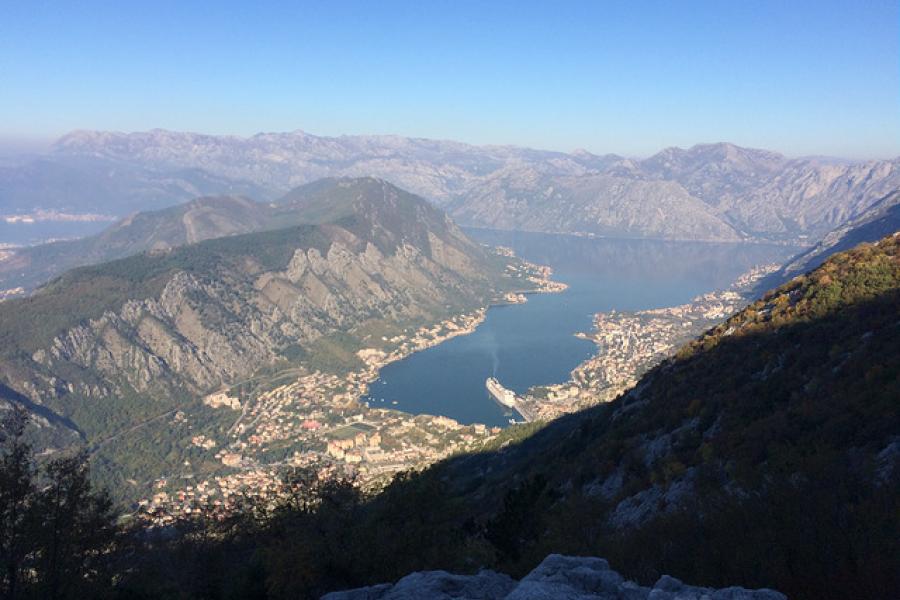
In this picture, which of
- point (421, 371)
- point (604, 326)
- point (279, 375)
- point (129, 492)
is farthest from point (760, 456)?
point (604, 326)

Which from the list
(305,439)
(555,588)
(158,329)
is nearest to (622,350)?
(305,439)

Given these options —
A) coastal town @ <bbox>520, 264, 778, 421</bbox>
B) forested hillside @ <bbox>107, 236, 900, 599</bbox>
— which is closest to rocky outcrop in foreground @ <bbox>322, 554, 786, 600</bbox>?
forested hillside @ <bbox>107, 236, 900, 599</bbox>

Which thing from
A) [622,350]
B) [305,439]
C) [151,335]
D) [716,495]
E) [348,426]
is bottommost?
[305,439]

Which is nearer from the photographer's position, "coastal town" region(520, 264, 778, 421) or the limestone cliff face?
"coastal town" region(520, 264, 778, 421)

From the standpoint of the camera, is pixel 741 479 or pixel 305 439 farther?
pixel 305 439

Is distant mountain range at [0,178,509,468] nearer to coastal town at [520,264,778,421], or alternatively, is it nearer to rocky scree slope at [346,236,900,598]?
coastal town at [520,264,778,421]

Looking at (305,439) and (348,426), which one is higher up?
(348,426)

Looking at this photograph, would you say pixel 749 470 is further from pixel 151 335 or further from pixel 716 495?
pixel 151 335

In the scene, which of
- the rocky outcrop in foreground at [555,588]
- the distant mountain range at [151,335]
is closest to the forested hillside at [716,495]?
the rocky outcrop in foreground at [555,588]
